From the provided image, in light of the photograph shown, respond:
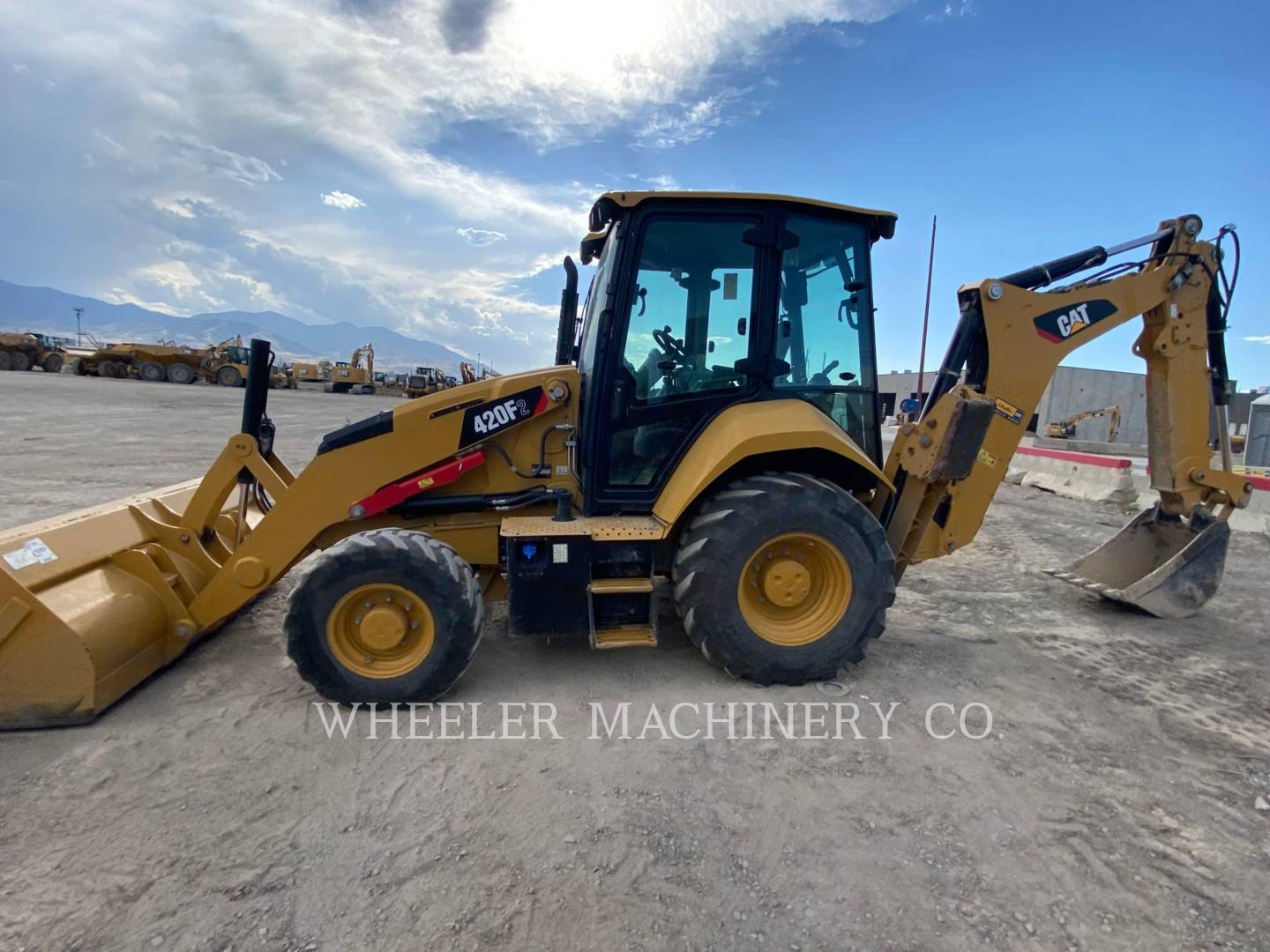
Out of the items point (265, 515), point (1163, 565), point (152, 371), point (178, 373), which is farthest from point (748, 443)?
point (152, 371)

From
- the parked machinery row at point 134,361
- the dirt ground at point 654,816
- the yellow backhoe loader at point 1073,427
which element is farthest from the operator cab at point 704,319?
the parked machinery row at point 134,361

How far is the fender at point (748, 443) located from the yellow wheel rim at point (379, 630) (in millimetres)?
1407

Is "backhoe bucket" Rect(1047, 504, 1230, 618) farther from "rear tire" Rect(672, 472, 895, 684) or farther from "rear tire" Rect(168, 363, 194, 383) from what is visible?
"rear tire" Rect(168, 363, 194, 383)

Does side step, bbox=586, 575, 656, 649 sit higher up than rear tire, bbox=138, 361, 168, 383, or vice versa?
rear tire, bbox=138, 361, 168, 383

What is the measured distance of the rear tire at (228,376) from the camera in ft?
119

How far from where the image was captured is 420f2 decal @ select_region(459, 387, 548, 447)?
3.98 m

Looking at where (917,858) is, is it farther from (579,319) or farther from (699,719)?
(579,319)

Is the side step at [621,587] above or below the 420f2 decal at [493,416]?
below

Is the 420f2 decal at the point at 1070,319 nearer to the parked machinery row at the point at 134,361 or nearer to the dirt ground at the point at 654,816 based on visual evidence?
the dirt ground at the point at 654,816

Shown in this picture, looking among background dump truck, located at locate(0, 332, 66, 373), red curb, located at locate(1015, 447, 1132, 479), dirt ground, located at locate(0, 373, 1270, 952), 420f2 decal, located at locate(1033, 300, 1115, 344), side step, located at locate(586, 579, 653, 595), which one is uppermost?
background dump truck, located at locate(0, 332, 66, 373)

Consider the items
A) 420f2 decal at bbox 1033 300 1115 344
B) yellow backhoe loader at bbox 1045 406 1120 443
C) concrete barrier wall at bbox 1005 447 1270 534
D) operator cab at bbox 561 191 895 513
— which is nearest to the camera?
operator cab at bbox 561 191 895 513

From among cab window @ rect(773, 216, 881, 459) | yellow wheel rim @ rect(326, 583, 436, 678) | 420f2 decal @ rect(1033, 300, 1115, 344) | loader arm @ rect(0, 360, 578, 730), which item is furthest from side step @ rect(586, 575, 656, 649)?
420f2 decal @ rect(1033, 300, 1115, 344)

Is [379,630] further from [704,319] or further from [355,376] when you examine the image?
[355,376]

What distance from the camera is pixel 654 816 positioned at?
8.65ft
